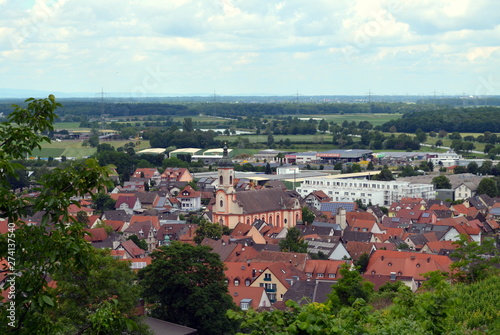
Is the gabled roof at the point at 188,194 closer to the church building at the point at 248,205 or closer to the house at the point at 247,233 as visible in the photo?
the church building at the point at 248,205

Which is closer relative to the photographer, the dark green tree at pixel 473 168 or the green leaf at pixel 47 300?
the green leaf at pixel 47 300

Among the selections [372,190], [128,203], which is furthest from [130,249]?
[372,190]

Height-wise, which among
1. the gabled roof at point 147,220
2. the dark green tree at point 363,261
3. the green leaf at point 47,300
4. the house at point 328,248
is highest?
the green leaf at point 47,300

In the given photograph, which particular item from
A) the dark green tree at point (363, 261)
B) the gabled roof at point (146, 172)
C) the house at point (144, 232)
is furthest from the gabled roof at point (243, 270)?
the gabled roof at point (146, 172)

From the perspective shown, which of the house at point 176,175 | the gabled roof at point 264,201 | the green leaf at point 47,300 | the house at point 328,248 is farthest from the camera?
the house at point 176,175

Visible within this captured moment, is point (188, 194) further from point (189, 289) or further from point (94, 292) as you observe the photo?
point (94, 292)

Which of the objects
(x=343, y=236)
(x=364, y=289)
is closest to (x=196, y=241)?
(x=343, y=236)

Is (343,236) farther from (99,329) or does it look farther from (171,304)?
(99,329)
